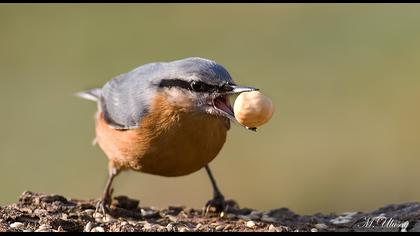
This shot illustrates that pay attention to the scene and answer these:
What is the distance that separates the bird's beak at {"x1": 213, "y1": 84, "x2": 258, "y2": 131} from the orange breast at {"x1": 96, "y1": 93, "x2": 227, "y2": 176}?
20cm

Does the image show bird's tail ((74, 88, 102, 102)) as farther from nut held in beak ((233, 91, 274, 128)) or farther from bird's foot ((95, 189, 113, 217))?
nut held in beak ((233, 91, 274, 128))

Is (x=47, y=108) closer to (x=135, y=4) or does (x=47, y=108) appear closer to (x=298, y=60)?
(x=298, y=60)

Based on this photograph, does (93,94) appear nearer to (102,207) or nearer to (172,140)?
(102,207)

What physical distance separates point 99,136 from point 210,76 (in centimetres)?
246

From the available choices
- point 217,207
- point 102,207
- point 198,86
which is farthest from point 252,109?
point 102,207

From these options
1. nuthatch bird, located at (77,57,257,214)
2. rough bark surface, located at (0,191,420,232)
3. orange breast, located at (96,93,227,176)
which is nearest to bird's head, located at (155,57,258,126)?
nuthatch bird, located at (77,57,257,214)

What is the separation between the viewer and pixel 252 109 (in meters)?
8.17

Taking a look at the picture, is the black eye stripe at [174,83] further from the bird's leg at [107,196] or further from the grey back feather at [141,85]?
the bird's leg at [107,196]

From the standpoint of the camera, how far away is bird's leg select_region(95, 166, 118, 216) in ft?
31.6

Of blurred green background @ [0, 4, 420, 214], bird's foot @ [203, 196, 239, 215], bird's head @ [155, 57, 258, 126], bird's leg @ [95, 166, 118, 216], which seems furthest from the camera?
blurred green background @ [0, 4, 420, 214]

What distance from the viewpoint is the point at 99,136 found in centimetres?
1057

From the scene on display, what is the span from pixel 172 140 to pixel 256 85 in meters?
11.1

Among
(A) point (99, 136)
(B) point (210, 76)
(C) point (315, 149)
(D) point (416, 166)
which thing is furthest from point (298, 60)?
(B) point (210, 76)


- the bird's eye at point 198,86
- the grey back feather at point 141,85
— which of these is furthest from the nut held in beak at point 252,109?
the bird's eye at point 198,86
